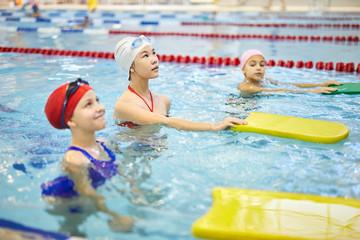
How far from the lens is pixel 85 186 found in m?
2.41

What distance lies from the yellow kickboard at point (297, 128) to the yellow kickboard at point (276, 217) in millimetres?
1041

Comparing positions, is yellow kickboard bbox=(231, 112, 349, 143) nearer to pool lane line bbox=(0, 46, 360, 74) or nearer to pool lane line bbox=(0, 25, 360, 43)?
pool lane line bbox=(0, 46, 360, 74)

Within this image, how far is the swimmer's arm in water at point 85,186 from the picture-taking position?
2140mm

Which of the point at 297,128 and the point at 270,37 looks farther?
the point at 270,37

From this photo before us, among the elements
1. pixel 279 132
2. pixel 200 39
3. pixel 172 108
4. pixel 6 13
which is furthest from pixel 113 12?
pixel 279 132

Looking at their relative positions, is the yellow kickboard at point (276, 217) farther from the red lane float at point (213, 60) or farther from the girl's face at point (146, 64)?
the red lane float at point (213, 60)

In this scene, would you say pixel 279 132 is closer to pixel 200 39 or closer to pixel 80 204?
pixel 80 204

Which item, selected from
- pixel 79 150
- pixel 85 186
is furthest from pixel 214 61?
pixel 85 186

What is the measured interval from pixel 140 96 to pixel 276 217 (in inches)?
80.2

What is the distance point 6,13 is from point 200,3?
1151 centimetres

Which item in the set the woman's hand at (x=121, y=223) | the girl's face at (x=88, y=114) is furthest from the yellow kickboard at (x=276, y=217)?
the girl's face at (x=88, y=114)

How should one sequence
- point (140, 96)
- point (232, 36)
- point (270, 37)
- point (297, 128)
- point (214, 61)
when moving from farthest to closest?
point (232, 36)
point (270, 37)
point (214, 61)
point (140, 96)
point (297, 128)

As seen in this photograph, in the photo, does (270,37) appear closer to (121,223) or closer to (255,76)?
(255,76)

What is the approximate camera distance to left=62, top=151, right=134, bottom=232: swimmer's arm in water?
2140 millimetres
